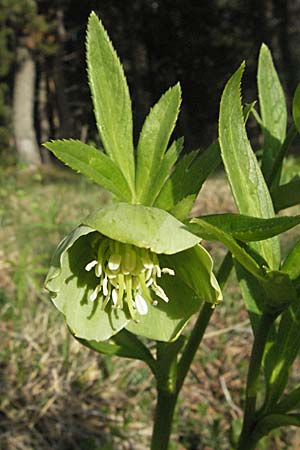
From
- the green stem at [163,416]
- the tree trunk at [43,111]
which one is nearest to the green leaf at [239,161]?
the green stem at [163,416]

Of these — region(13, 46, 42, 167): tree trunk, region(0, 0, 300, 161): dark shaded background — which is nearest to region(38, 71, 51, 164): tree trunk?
region(0, 0, 300, 161): dark shaded background

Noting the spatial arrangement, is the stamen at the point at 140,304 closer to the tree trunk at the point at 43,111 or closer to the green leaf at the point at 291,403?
the green leaf at the point at 291,403

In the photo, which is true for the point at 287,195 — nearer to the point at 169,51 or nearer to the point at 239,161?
the point at 239,161

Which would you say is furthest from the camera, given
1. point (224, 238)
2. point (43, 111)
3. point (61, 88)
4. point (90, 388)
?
point (43, 111)

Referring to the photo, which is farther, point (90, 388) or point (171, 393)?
point (90, 388)

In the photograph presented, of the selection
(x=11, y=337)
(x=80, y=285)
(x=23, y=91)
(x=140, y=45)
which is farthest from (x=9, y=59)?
(x=80, y=285)

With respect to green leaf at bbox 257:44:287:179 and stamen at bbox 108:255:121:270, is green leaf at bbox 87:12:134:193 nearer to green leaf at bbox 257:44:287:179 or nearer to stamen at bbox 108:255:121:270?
stamen at bbox 108:255:121:270

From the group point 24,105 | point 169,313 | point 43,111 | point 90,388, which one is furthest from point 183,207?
point 43,111
